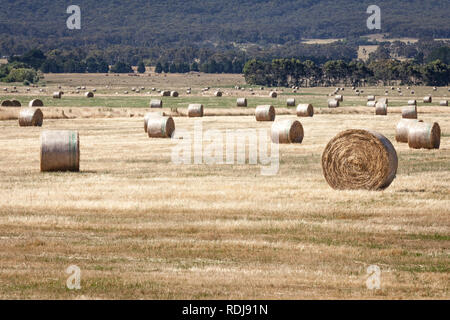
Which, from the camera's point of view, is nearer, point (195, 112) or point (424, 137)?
point (424, 137)

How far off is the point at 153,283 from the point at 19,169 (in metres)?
15.2

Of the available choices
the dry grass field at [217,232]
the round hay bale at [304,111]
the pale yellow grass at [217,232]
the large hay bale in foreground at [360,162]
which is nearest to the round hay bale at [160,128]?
the dry grass field at [217,232]

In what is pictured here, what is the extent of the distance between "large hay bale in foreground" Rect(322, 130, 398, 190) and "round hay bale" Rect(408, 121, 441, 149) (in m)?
10.6

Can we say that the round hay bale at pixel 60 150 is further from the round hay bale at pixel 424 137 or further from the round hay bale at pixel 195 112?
the round hay bale at pixel 195 112

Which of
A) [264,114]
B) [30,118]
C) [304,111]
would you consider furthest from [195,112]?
[30,118]

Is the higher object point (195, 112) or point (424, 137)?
point (195, 112)

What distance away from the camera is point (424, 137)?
107 feet

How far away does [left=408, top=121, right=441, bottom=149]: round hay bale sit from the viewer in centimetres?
3241

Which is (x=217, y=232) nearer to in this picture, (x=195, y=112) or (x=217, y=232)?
(x=217, y=232)

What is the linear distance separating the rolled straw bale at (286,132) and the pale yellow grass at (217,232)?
22.1 ft

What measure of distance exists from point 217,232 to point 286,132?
18892mm

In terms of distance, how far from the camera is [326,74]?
180 m

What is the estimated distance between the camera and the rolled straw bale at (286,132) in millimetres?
35000
